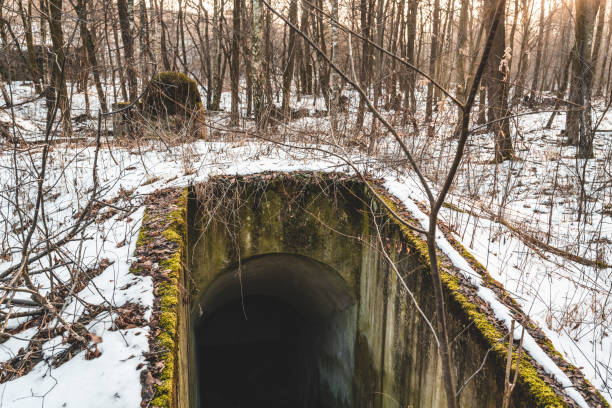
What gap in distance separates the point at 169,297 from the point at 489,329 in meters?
2.46

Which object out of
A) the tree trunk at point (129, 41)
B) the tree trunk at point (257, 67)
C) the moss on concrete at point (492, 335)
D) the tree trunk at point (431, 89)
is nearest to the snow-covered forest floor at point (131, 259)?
the moss on concrete at point (492, 335)

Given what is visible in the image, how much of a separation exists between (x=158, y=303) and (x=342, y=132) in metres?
4.98

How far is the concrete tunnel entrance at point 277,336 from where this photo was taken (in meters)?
6.23

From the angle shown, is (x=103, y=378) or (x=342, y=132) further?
(x=342, y=132)

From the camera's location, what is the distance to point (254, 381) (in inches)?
376

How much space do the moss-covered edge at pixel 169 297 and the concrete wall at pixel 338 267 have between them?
59cm

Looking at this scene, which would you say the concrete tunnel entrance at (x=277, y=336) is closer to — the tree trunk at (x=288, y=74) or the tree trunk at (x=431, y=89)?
the tree trunk at (x=431, y=89)

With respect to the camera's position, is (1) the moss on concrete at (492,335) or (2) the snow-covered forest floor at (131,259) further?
(2) the snow-covered forest floor at (131,259)

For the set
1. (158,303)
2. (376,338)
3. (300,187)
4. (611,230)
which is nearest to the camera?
(158,303)

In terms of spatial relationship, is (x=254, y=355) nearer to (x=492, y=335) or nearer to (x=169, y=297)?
(x=169, y=297)

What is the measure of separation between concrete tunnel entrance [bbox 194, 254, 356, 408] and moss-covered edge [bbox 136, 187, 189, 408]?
1.20 metres

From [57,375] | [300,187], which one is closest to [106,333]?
[57,375]

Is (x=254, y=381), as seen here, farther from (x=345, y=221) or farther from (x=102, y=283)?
(x=102, y=283)

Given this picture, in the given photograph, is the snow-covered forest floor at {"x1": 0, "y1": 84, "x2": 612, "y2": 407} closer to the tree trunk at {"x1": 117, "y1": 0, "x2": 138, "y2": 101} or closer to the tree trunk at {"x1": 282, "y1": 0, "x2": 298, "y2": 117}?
the tree trunk at {"x1": 282, "y1": 0, "x2": 298, "y2": 117}
